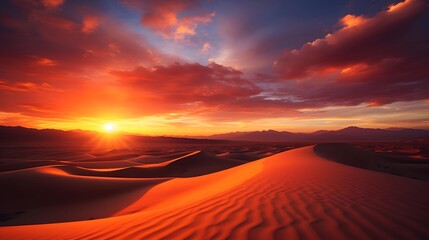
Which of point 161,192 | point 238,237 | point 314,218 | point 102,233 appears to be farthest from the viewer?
point 161,192

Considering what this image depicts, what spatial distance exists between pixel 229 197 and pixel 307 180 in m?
2.47

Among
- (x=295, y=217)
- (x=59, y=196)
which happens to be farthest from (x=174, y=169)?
(x=295, y=217)

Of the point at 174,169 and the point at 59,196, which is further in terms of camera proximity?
the point at 174,169

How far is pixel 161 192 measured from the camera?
34.0 ft

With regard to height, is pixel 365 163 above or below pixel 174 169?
above

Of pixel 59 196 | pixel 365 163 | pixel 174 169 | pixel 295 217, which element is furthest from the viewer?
pixel 174 169

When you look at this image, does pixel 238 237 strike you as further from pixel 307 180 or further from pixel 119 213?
pixel 119 213

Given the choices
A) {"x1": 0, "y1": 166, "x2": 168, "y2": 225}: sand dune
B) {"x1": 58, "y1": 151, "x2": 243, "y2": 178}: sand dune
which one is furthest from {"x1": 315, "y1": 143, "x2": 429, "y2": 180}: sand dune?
{"x1": 0, "y1": 166, "x2": 168, "y2": 225}: sand dune

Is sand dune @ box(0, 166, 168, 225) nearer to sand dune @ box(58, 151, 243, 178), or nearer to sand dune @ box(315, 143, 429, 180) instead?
sand dune @ box(58, 151, 243, 178)

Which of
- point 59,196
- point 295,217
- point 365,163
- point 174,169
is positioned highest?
point 295,217

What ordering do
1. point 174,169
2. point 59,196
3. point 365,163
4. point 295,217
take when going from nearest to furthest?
point 295,217 < point 59,196 < point 365,163 < point 174,169

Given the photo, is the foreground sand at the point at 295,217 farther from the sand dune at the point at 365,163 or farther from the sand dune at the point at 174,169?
the sand dune at the point at 174,169

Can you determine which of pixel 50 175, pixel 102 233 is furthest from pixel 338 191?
pixel 50 175

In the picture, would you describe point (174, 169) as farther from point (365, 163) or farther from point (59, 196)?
point (365, 163)
